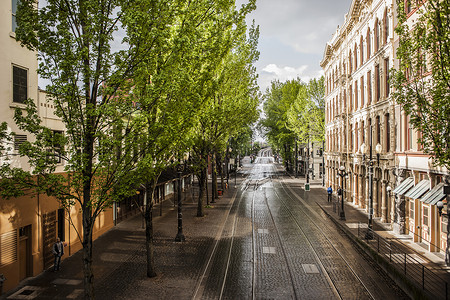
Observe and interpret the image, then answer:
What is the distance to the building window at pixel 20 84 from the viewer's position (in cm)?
1339

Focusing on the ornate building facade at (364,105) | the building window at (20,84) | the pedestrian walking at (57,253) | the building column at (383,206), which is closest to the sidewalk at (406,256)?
the building column at (383,206)

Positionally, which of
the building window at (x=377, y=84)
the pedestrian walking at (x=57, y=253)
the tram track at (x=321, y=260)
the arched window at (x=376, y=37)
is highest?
the arched window at (x=376, y=37)

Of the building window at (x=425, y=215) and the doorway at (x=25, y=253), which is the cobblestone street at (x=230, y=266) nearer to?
the doorway at (x=25, y=253)

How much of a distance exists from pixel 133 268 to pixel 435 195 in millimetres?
14201

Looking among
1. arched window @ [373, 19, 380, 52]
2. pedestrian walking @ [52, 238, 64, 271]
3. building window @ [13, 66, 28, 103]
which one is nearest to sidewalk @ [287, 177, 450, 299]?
arched window @ [373, 19, 380, 52]

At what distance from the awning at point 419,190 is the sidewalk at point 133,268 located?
10.9 metres

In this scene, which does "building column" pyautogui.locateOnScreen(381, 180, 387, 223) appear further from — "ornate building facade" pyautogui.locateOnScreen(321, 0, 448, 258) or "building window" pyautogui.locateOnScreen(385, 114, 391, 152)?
"building window" pyautogui.locateOnScreen(385, 114, 391, 152)

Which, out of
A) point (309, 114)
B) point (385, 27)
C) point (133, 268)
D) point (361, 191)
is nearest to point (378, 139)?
point (361, 191)

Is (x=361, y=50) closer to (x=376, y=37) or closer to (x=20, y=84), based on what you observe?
(x=376, y=37)

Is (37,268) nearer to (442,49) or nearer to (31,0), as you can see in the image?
(31,0)

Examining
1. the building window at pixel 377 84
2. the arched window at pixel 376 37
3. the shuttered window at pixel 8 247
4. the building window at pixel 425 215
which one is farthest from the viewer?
the building window at pixel 377 84

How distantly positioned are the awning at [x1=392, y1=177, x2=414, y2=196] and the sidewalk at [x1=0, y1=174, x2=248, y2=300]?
1122cm

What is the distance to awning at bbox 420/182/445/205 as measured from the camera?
15688 mm

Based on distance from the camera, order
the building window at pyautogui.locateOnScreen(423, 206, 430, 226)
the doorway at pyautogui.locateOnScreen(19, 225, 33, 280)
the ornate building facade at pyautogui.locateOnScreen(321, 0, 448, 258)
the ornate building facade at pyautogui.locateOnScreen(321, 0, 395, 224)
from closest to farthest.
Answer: the doorway at pyautogui.locateOnScreen(19, 225, 33, 280) < the ornate building facade at pyautogui.locateOnScreen(321, 0, 448, 258) < the building window at pyautogui.locateOnScreen(423, 206, 430, 226) < the ornate building facade at pyautogui.locateOnScreen(321, 0, 395, 224)
